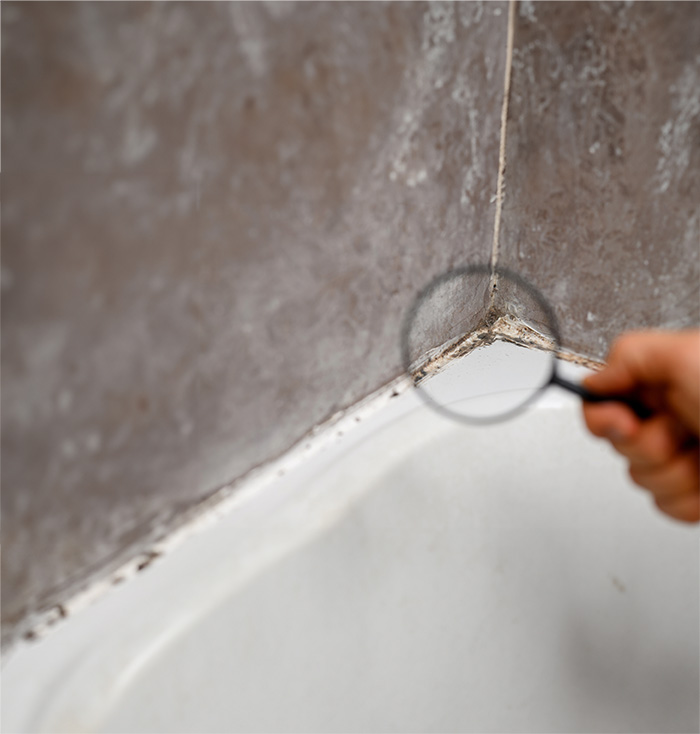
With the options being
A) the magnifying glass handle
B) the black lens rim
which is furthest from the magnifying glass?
the magnifying glass handle

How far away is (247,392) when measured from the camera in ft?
1.93

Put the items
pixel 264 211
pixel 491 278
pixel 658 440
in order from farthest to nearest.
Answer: pixel 491 278 → pixel 264 211 → pixel 658 440

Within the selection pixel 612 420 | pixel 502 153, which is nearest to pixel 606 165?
pixel 502 153

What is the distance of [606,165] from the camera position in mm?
684

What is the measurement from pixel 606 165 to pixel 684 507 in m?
0.40

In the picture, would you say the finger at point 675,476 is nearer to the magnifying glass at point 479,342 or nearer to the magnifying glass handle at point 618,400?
the magnifying glass handle at point 618,400

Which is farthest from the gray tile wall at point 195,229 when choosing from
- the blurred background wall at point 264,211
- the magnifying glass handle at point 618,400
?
the magnifying glass handle at point 618,400

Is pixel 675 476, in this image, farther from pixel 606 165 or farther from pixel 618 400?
pixel 606 165

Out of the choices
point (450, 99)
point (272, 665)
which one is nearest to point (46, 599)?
point (272, 665)

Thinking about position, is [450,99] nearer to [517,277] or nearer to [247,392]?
[517,277]

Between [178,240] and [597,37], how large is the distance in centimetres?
47

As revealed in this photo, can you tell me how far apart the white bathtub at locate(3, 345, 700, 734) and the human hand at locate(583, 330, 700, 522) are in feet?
0.84

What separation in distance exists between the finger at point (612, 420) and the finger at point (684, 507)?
2.3 inches

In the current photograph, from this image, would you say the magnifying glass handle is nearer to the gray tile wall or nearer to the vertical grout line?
the gray tile wall
